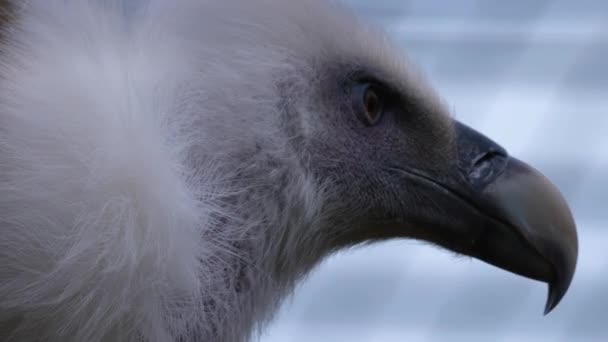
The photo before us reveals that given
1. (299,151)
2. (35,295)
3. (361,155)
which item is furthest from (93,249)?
(361,155)

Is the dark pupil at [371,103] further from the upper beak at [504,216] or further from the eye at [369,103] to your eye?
the upper beak at [504,216]

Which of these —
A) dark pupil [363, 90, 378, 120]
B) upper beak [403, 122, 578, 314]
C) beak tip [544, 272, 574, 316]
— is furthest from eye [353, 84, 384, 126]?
beak tip [544, 272, 574, 316]

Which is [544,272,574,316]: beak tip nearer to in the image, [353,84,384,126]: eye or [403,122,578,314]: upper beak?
[403,122,578,314]: upper beak

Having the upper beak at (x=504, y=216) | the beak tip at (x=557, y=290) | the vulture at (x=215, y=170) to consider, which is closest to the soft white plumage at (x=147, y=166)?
the vulture at (x=215, y=170)

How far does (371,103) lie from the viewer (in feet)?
5.00

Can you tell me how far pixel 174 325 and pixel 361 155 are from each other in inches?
17.0

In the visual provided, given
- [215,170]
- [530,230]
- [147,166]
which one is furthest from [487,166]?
[147,166]

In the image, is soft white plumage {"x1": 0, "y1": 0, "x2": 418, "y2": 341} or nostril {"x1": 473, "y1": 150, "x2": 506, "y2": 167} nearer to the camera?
soft white plumage {"x1": 0, "y1": 0, "x2": 418, "y2": 341}

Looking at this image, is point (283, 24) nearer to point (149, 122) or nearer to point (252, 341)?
point (149, 122)

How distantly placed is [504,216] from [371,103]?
26 cm

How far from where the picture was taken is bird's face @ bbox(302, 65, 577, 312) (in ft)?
4.81

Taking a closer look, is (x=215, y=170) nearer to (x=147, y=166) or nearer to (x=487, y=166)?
(x=147, y=166)

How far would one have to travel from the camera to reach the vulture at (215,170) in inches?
43.8

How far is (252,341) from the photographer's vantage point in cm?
151
